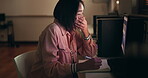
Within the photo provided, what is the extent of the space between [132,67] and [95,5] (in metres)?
4.82

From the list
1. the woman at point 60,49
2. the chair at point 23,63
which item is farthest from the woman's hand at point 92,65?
the chair at point 23,63

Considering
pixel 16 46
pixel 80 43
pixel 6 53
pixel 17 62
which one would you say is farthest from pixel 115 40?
pixel 16 46

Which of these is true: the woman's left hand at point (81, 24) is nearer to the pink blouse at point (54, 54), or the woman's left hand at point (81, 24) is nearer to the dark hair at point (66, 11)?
the pink blouse at point (54, 54)

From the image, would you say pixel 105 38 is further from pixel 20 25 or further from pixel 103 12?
pixel 20 25

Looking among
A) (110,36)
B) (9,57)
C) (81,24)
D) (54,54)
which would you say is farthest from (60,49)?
(9,57)

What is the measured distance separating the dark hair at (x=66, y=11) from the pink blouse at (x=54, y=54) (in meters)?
0.05

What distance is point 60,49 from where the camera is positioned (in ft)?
5.05

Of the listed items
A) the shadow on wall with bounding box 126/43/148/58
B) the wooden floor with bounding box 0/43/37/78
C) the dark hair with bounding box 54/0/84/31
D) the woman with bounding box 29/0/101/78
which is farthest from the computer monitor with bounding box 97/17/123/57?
the wooden floor with bounding box 0/43/37/78

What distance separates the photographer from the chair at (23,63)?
1527mm

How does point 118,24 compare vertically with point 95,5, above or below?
below

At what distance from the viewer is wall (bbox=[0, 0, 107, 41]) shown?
574cm

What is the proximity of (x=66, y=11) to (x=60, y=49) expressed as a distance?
10.2 inches

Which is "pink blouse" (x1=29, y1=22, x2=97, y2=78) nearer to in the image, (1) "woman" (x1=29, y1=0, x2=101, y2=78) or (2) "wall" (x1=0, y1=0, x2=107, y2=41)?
(1) "woman" (x1=29, y1=0, x2=101, y2=78)

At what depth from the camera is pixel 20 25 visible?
613 centimetres
